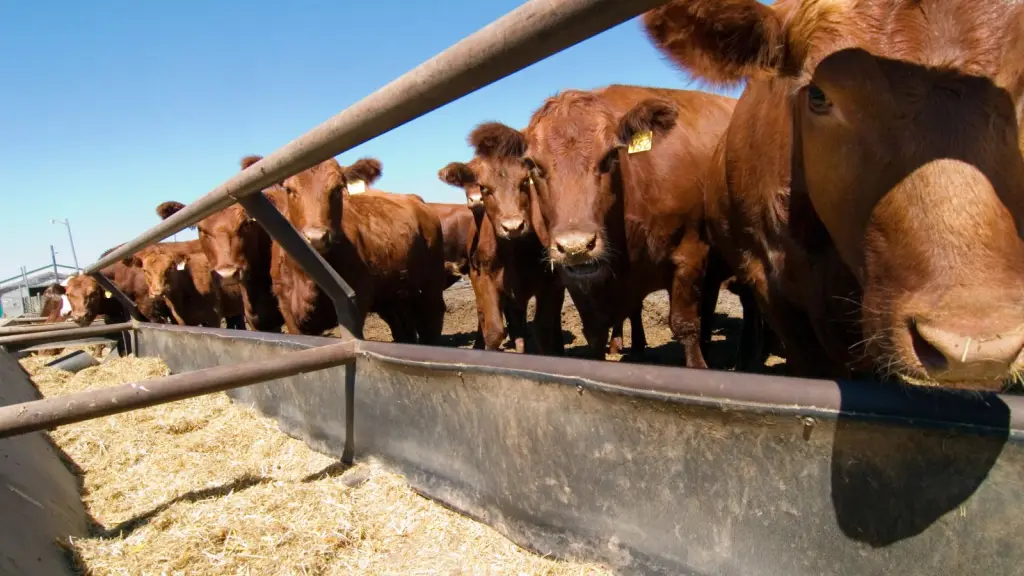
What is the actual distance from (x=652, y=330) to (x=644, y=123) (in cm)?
506

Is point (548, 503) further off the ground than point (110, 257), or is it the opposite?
point (110, 257)

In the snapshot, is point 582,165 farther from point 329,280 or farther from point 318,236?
point 318,236

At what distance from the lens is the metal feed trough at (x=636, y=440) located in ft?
3.33

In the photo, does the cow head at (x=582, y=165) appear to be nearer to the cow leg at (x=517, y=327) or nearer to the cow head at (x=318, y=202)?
the cow head at (x=318, y=202)

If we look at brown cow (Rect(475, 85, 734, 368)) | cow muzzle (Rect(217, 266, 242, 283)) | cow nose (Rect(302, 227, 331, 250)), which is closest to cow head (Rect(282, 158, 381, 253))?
cow nose (Rect(302, 227, 331, 250))

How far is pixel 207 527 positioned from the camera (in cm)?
199

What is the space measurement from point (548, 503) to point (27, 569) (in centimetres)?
131

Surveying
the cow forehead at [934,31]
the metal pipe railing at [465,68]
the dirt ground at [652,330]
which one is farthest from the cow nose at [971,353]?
the dirt ground at [652,330]

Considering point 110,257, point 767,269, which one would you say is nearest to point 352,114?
point 767,269

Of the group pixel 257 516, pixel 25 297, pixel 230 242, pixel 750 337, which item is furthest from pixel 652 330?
pixel 25 297

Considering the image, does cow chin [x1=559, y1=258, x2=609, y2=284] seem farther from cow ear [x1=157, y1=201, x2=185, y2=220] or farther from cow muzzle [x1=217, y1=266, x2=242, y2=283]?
cow ear [x1=157, y1=201, x2=185, y2=220]

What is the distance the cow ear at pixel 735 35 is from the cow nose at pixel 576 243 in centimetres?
137

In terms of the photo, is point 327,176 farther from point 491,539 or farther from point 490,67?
point 490,67

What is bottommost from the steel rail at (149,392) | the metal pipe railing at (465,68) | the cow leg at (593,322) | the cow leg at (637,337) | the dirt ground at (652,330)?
the dirt ground at (652,330)
